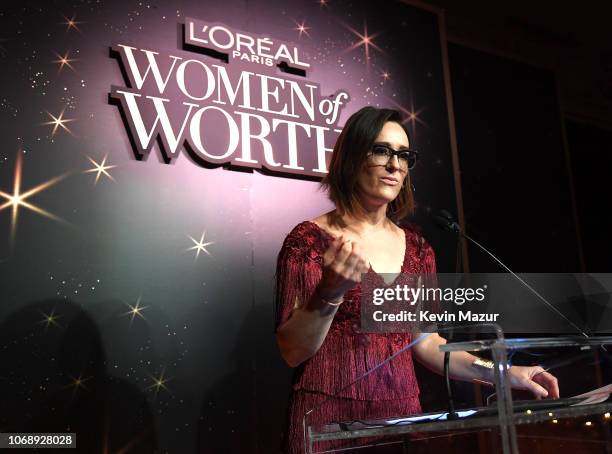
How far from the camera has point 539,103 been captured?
4133 millimetres

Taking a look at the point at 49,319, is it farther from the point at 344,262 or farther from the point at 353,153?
the point at 344,262

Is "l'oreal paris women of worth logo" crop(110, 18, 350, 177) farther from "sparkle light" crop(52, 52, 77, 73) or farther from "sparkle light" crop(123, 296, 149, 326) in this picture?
"sparkle light" crop(123, 296, 149, 326)

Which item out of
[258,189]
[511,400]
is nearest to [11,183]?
[258,189]

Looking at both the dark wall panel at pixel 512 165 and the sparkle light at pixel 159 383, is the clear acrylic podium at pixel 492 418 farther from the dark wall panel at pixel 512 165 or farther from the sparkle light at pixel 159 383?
the dark wall panel at pixel 512 165

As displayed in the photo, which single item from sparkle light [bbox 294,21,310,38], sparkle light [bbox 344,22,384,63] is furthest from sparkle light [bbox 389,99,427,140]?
sparkle light [bbox 294,21,310,38]

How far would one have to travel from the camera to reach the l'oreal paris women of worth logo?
2395 mm

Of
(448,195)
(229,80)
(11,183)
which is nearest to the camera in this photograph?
(11,183)

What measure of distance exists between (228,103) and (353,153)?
85 cm

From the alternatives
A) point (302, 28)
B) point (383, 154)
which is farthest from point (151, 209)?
point (302, 28)

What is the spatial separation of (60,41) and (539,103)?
308 centimetres

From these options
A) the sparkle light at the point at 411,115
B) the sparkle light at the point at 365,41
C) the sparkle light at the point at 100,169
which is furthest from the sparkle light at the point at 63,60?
the sparkle light at the point at 411,115

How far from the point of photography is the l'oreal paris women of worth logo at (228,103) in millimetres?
2395

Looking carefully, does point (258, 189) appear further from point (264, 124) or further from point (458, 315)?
point (458, 315)

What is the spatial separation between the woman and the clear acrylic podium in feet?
0.18
